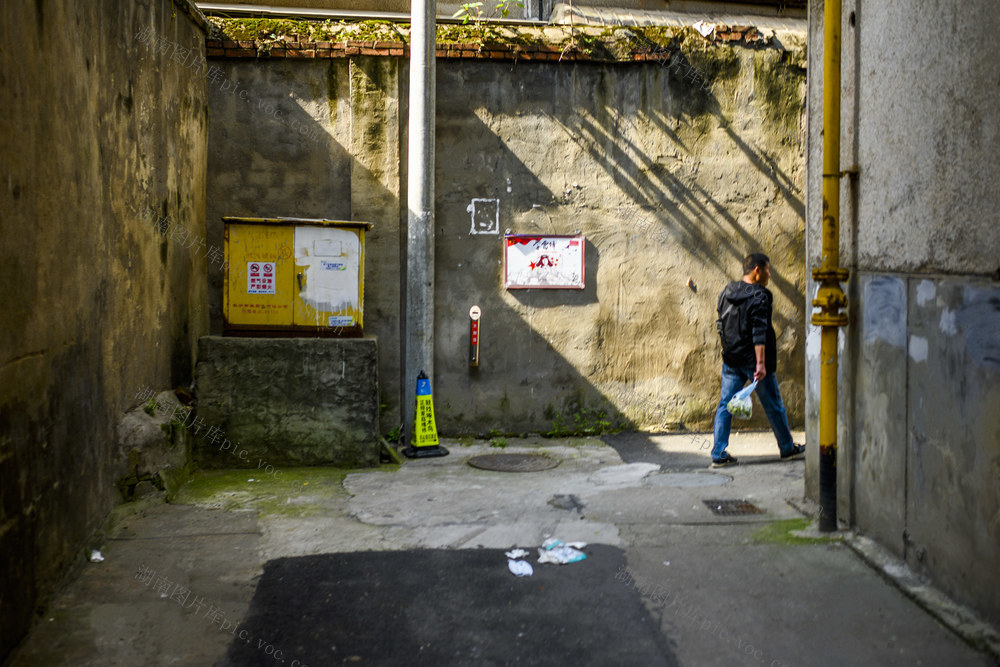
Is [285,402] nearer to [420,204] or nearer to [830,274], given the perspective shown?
[420,204]

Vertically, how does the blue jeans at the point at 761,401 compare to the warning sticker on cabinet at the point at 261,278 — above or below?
below

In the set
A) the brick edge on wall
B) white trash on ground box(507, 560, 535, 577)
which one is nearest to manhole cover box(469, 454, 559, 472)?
white trash on ground box(507, 560, 535, 577)

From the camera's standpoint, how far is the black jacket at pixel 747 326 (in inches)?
285

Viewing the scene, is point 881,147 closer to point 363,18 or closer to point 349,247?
point 349,247

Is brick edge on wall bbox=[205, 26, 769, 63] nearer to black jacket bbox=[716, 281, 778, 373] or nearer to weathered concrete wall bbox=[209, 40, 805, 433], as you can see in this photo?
weathered concrete wall bbox=[209, 40, 805, 433]

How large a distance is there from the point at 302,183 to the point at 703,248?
13.4 ft

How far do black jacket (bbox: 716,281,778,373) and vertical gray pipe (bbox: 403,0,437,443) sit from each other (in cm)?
273

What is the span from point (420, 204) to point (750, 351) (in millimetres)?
3248

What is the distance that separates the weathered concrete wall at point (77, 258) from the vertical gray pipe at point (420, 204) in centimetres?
199

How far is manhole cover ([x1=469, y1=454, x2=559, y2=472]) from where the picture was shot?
24.3ft

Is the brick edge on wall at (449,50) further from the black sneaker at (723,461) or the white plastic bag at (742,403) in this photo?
the black sneaker at (723,461)

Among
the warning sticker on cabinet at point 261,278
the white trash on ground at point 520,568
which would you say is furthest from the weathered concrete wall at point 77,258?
the white trash on ground at point 520,568

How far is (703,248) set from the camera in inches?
350

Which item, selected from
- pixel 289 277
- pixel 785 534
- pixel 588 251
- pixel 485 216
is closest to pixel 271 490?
pixel 289 277
